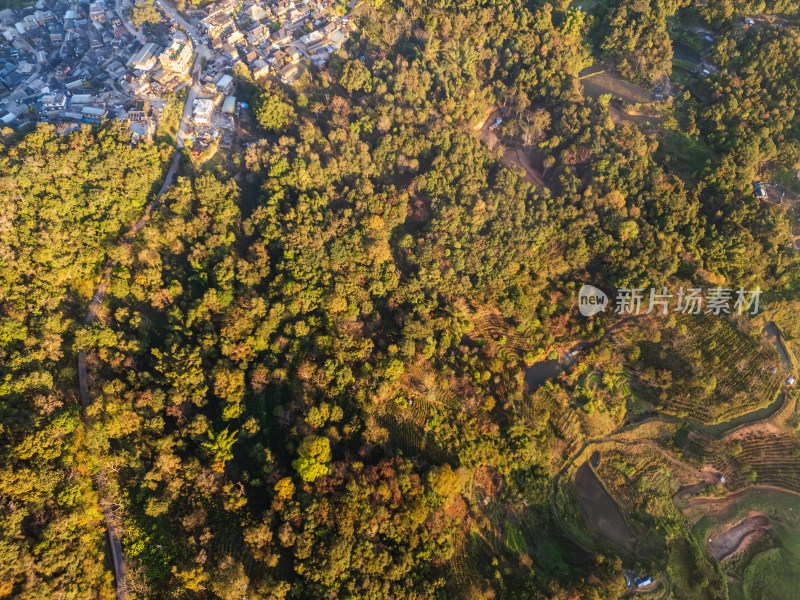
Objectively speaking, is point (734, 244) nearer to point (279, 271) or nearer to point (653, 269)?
point (653, 269)

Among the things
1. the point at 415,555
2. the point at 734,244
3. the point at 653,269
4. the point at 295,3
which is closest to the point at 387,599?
the point at 415,555

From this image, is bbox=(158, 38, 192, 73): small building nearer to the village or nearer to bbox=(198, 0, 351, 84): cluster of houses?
the village

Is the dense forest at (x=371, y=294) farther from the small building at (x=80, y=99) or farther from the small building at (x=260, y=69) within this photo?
the small building at (x=80, y=99)

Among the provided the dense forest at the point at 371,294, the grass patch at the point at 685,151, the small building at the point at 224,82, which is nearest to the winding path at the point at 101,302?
the dense forest at the point at 371,294

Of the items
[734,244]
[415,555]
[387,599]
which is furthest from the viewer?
[734,244]

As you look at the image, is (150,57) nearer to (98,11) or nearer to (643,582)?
(98,11)
